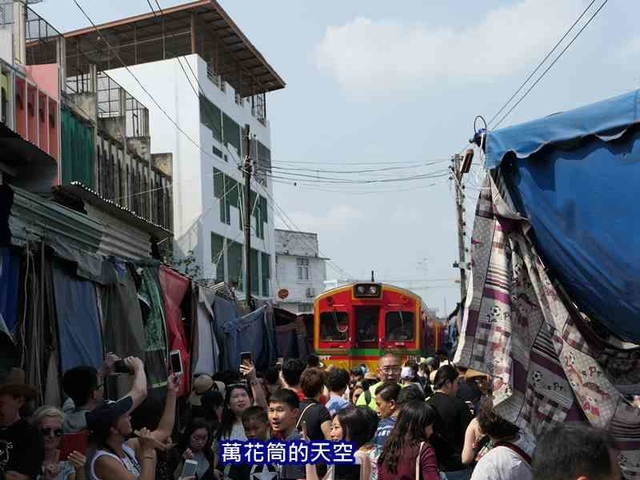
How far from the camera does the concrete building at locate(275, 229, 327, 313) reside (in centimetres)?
6331

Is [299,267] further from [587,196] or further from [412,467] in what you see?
[587,196]

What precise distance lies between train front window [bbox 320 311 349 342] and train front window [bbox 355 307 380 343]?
0.88ft

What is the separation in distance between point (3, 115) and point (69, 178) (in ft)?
16.1

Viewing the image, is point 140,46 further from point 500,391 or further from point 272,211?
point 500,391

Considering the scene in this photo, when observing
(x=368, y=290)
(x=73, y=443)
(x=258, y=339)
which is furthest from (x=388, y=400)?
(x=368, y=290)

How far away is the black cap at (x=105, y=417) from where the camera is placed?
5316 mm

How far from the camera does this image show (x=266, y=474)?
5.84m

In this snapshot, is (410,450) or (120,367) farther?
(120,367)

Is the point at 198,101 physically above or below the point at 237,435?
above

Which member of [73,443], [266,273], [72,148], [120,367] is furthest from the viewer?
[266,273]

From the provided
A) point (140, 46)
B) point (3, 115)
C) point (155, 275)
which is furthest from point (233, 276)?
point (155, 275)

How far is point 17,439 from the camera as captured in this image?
203 inches

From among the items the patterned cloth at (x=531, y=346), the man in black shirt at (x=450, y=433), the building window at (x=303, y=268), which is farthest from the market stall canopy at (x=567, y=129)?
the building window at (x=303, y=268)

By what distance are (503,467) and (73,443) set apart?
2754 millimetres
